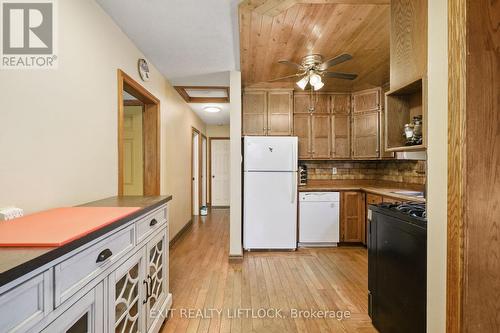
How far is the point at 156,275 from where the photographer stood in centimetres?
166

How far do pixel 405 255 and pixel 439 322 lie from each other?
44 centimetres

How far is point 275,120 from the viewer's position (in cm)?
365

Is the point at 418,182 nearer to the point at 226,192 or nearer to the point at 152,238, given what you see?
the point at 152,238

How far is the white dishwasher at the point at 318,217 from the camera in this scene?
3443mm

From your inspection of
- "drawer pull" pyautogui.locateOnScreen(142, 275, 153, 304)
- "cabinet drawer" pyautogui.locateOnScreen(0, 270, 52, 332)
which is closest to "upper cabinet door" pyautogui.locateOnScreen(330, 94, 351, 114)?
"drawer pull" pyautogui.locateOnScreen(142, 275, 153, 304)

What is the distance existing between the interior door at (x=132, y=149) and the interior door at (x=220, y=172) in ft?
10.3

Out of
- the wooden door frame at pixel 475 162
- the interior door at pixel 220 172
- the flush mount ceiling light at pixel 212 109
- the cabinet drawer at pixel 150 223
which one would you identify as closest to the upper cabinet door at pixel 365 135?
the flush mount ceiling light at pixel 212 109

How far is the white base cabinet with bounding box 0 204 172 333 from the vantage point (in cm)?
66

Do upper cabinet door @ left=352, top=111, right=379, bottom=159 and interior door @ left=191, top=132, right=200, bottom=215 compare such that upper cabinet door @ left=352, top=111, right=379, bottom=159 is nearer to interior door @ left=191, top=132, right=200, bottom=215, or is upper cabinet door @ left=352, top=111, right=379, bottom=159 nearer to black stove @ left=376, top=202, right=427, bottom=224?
black stove @ left=376, top=202, right=427, bottom=224

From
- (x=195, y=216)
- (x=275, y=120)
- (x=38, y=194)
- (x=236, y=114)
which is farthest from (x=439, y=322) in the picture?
(x=195, y=216)

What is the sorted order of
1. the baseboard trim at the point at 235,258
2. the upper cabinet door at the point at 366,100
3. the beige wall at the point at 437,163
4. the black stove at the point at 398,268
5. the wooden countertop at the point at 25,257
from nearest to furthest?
the wooden countertop at the point at 25,257
the beige wall at the point at 437,163
the black stove at the point at 398,268
the baseboard trim at the point at 235,258
the upper cabinet door at the point at 366,100

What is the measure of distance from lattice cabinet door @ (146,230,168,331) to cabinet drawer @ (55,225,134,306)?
39cm

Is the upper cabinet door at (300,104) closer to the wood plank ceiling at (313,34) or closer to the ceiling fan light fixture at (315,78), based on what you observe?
the wood plank ceiling at (313,34)

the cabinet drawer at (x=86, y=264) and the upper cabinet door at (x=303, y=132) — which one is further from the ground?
the upper cabinet door at (x=303, y=132)
